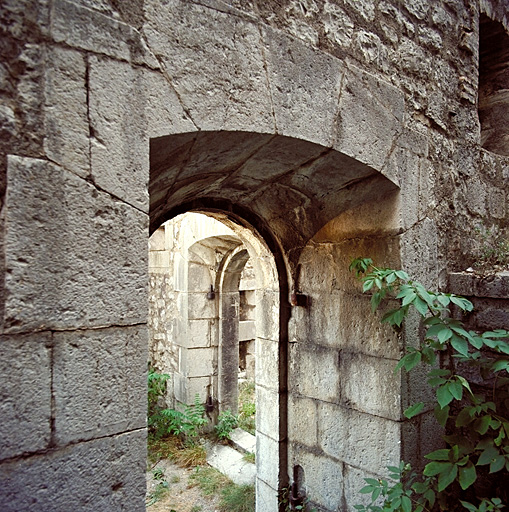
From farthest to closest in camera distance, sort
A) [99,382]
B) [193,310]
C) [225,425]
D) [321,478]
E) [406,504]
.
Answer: [193,310] → [225,425] → [321,478] → [406,504] → [99,382]

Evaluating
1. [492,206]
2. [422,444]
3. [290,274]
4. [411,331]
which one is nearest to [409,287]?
[411,331]

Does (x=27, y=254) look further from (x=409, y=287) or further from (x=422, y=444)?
(x=422, y=444)

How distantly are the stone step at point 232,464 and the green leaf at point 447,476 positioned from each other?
277cm

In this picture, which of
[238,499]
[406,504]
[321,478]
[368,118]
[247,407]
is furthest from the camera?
[247,407]

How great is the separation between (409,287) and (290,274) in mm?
1201

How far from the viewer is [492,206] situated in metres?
2.69

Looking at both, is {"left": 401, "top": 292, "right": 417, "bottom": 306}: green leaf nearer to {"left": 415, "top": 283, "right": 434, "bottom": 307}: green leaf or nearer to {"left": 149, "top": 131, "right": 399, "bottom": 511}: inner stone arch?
{"left": 415, "top": 283, "right": 434, "bottom": 307}: green leaf

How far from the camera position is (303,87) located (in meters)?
1.67

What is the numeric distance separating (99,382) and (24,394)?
19cm

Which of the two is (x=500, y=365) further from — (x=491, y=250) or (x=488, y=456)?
(x=491, y=250)

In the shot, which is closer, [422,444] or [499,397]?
[499,397]

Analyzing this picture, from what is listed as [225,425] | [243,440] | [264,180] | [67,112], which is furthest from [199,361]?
[67,112]

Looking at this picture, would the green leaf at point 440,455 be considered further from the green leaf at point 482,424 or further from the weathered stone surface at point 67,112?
the weathered stone surface at point 67,112

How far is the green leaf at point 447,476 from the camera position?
1661mm
